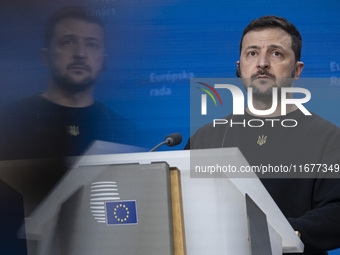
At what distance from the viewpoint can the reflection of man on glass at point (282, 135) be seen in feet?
6.17

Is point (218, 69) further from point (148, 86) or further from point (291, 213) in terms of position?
point (291, 213)

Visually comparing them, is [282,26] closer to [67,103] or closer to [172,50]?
[172,50]

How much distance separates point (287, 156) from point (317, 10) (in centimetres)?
90

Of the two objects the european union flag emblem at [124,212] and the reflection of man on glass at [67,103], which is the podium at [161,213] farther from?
the reflection of man on glass at [67,103]

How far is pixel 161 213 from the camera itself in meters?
1.06

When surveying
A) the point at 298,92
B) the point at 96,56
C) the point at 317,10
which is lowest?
the point at 298,92

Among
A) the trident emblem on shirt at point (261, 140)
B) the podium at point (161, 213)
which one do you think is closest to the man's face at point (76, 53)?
the trident emblem on shirt at point (261, 140)

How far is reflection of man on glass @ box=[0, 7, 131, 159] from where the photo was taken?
2580mm

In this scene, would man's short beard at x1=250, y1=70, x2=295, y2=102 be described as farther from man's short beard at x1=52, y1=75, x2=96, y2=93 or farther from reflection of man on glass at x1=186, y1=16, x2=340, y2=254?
man's short beard at x1=52, y1=75, x2=96, y2=93

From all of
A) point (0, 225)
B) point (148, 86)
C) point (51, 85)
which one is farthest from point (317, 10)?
point (0, 225)

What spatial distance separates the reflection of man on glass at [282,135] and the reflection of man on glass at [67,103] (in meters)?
0.63

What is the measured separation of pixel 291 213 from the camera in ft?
6.28

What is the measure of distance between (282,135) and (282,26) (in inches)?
21.8

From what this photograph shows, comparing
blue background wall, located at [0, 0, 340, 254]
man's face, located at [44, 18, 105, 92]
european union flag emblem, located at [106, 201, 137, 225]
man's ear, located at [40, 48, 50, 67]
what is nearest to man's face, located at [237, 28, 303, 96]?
blue background wall, located at [0, 0, 340, 254]
